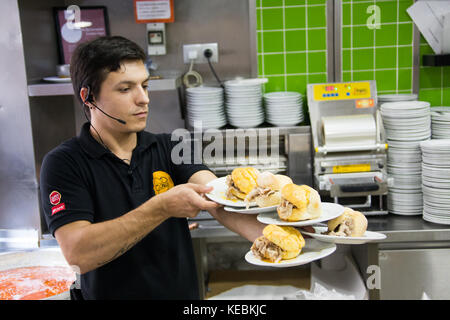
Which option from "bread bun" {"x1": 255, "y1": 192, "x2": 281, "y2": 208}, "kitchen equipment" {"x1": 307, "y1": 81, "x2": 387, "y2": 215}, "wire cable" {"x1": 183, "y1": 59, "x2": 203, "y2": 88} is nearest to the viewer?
"bread bun" {"x1": 255, "y1": 192, "x2": 281, "y2": 208}

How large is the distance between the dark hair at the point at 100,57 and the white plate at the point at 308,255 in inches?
32.1

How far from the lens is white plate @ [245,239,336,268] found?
1.26 m

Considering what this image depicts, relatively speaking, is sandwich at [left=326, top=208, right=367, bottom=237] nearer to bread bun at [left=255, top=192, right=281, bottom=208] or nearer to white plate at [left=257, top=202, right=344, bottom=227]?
white plate at [left=257, top=202, right=344, bottom=227]

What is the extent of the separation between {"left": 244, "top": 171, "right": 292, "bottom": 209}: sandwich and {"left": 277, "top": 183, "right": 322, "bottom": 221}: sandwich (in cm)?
6

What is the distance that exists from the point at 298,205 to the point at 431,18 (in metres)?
2.33

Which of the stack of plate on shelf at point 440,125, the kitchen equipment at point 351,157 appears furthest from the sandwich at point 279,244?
the stack of plate on shelf at point 440,125

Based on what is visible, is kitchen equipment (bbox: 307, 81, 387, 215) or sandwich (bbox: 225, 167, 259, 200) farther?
kitchen equipment (bbox: 307, 81, 387, 215)

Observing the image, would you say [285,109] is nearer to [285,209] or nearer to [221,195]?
[221,195]

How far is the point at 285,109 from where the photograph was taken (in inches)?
116

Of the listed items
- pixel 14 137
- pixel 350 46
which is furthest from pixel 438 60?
pixel 14 137

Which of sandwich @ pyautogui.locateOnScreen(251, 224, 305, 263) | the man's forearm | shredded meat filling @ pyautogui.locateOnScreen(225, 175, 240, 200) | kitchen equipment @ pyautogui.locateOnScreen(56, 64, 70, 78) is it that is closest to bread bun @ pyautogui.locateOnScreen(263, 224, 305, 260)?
sandwich @ pyautogui.locateOnScreen(251, 224, 305, 263)
